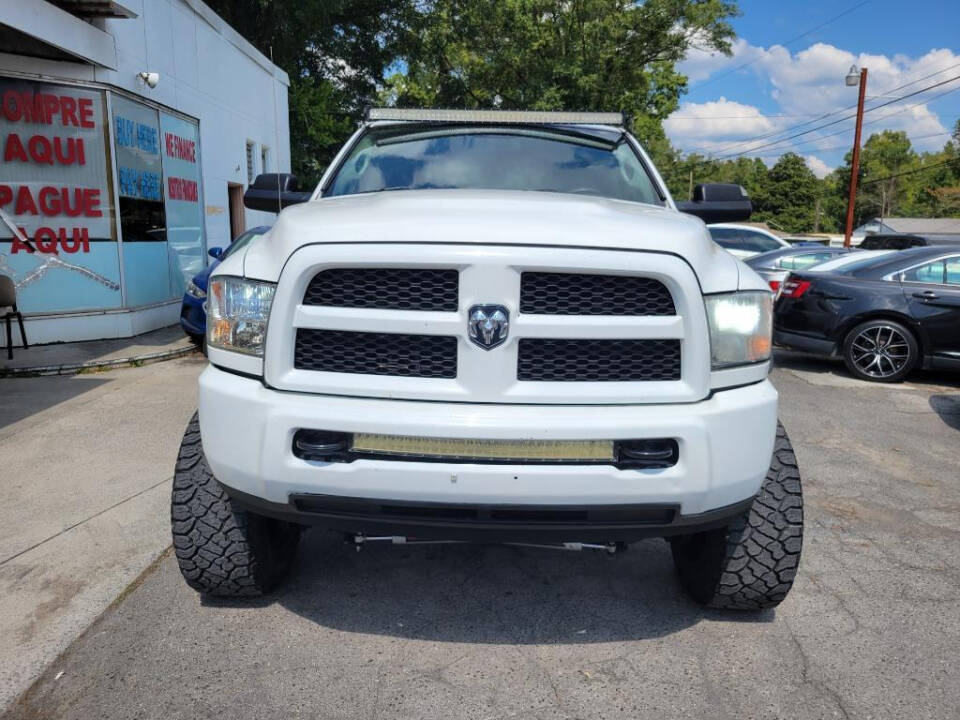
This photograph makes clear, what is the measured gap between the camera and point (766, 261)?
1115cm

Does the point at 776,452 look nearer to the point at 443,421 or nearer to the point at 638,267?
the point at 638,267

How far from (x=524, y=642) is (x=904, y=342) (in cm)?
681

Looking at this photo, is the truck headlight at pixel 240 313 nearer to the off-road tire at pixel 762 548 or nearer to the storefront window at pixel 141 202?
the off-road tire at pixel 762 548

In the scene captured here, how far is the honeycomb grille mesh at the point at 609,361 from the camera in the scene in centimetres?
241

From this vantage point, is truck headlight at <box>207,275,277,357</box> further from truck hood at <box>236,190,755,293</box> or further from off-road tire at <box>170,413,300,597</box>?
off-road tire at <box>170,413,300,597</box>

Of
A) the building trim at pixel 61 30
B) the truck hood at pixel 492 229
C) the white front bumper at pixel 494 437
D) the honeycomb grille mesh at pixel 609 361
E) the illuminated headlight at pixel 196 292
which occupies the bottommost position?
the illuminated headlight at pixel 196 292

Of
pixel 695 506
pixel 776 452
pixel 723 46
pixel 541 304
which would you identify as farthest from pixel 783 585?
pixel 723 46

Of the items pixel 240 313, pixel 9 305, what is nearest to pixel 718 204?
pixel 240 313

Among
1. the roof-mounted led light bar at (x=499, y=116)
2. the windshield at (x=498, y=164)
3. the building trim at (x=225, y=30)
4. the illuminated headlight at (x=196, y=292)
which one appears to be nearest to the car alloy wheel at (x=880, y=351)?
the roof-mounted led light bar at (x=499, y=116)

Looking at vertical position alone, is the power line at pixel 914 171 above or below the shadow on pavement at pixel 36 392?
above

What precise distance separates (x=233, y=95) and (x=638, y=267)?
13766 millimetres

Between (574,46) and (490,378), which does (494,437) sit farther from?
(574,46)

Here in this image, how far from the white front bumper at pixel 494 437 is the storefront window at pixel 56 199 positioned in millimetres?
7806

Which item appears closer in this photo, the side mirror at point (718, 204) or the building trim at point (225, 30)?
the side mirror at point (718, 204)
